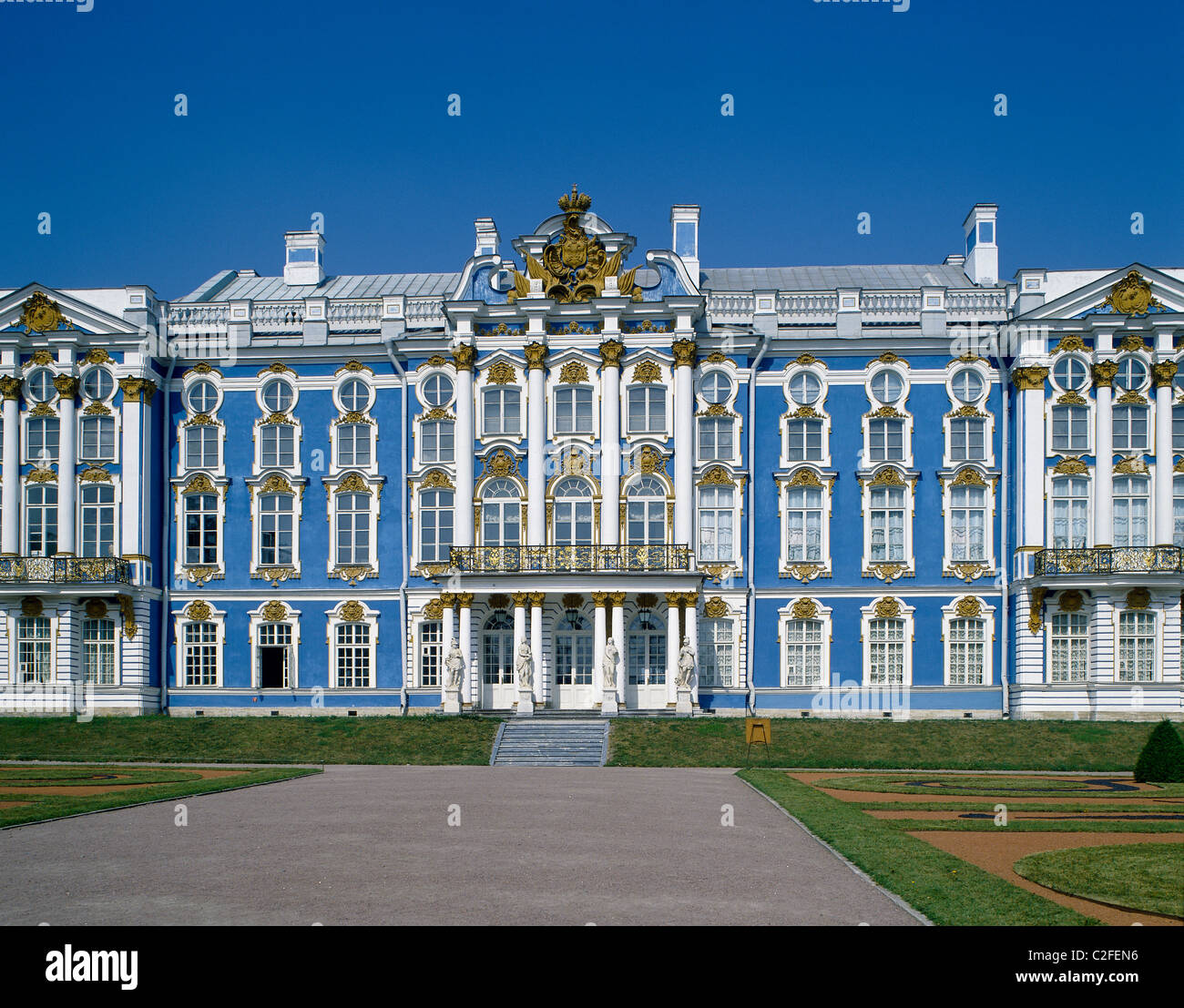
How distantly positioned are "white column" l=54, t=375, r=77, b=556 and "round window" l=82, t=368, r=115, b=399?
430mm

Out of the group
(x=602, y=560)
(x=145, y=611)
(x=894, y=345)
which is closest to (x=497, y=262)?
(x=602, y=560)

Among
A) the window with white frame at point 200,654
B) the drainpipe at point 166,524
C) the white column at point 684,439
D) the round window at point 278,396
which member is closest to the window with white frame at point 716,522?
the white column at point 684,439

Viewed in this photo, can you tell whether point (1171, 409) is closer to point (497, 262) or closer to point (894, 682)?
point (894, 682)

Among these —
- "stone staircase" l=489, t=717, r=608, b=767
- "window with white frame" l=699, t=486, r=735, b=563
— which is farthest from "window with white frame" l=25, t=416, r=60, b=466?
"window with white frame" l=699, t=486, r=735, b=563

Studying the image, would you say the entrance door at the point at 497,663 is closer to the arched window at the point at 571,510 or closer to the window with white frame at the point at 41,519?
the arched window at the point at 571,510

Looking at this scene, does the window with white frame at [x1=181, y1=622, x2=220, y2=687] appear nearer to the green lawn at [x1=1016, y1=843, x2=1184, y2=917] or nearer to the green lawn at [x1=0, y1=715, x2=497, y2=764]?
the green lawn at [x1=0, y1=715, x2=497, y2=764]

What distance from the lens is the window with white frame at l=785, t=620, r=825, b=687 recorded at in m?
45.1

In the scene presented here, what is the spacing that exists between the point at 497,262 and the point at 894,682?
65.8 ft

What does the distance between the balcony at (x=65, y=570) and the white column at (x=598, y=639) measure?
1620 cm

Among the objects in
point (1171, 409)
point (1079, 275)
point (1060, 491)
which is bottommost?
point (1060, 491)

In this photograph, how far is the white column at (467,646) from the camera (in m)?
43.7

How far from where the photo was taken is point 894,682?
147 feet
